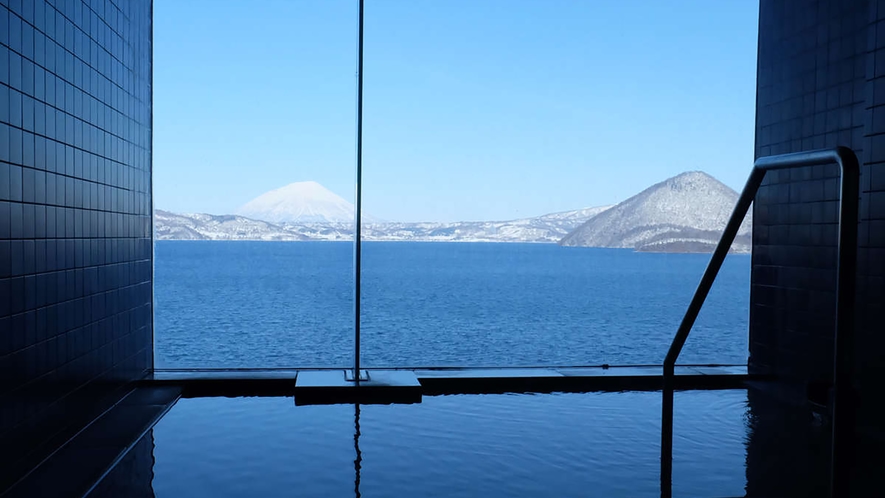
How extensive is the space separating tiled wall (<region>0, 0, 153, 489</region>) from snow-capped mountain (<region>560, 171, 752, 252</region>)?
162ft

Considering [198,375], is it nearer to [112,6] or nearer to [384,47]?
[112,6]

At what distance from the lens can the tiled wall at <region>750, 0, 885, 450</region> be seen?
3.40m

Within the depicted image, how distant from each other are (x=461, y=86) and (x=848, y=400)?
57128 millimetres

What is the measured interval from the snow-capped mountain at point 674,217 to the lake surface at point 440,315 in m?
3.29

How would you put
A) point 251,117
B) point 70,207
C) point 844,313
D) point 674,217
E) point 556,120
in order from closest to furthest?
1. point 844,313
2. point 70,207
3. point 674,217
4. point 251,117
5. point 556,120

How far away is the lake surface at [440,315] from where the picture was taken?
26656mm

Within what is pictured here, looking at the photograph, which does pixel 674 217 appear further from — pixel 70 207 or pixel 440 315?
pixel 70 207

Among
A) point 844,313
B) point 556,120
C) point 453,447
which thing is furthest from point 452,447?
point 556,120

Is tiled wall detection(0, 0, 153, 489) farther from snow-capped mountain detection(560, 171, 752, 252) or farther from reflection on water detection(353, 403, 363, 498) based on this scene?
snow-capped mountain detection(560, 171, 752, 252)

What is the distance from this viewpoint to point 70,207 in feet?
11.2

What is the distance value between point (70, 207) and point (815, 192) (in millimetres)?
3806

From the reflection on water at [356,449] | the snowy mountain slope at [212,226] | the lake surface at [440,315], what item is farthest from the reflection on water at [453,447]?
the snowy mountain slope at [212,226]

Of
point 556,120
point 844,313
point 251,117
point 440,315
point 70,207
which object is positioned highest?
point 556,120

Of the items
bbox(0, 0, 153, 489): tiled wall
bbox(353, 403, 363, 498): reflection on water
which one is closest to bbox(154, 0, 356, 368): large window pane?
bbox(0, 0, 153, 489): tiled wall
